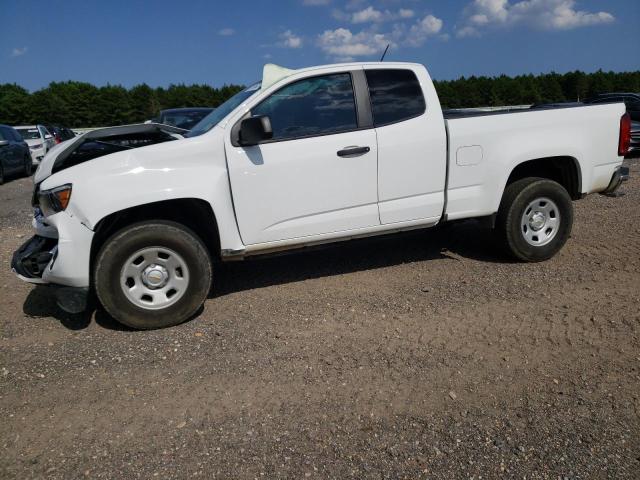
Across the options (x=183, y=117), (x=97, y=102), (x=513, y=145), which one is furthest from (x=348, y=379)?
(x=97, y=102)

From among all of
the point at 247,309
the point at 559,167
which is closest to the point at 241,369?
the point at 247,309

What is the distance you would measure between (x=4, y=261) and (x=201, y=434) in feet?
15.1

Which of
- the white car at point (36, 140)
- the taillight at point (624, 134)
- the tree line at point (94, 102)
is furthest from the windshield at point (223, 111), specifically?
the tree line at point (94, 102)

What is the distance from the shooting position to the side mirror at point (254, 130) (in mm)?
3992

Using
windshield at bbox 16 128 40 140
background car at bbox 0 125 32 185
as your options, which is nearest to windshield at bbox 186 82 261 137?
background car at bbox 0 125 32 185

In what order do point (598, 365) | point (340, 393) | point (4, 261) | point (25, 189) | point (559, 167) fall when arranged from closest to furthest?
point (340, 393) < point (598, 365) < point (559, 167) < point (4, 261) < point (25, 189)

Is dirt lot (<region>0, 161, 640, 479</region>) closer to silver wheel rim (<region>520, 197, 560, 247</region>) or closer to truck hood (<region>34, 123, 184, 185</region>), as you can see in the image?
silver wheel rim (<region>520, 197, 560, 247</region>)

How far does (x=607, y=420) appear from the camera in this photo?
2.81m

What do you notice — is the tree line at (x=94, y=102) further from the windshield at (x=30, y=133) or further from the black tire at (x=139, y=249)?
the black tire at (x=139, y=249)

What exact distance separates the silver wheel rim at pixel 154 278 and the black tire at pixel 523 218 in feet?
10.1

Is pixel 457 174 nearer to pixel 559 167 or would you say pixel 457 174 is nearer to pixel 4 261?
pixel 559 167

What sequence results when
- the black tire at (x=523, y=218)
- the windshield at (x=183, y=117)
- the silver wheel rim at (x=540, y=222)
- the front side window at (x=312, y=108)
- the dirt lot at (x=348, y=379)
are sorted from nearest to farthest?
1. the dirt lot at (x=348, y=379)
2. the front side window at (x=312, y=108)
3. the black tire at (x=523, y=218)
4. the silver wheel rim at (x=540, y=222)
5. the windshield at (x=183, y=117)

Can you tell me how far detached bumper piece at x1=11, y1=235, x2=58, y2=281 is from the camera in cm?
396

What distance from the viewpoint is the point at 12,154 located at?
46.1ft
